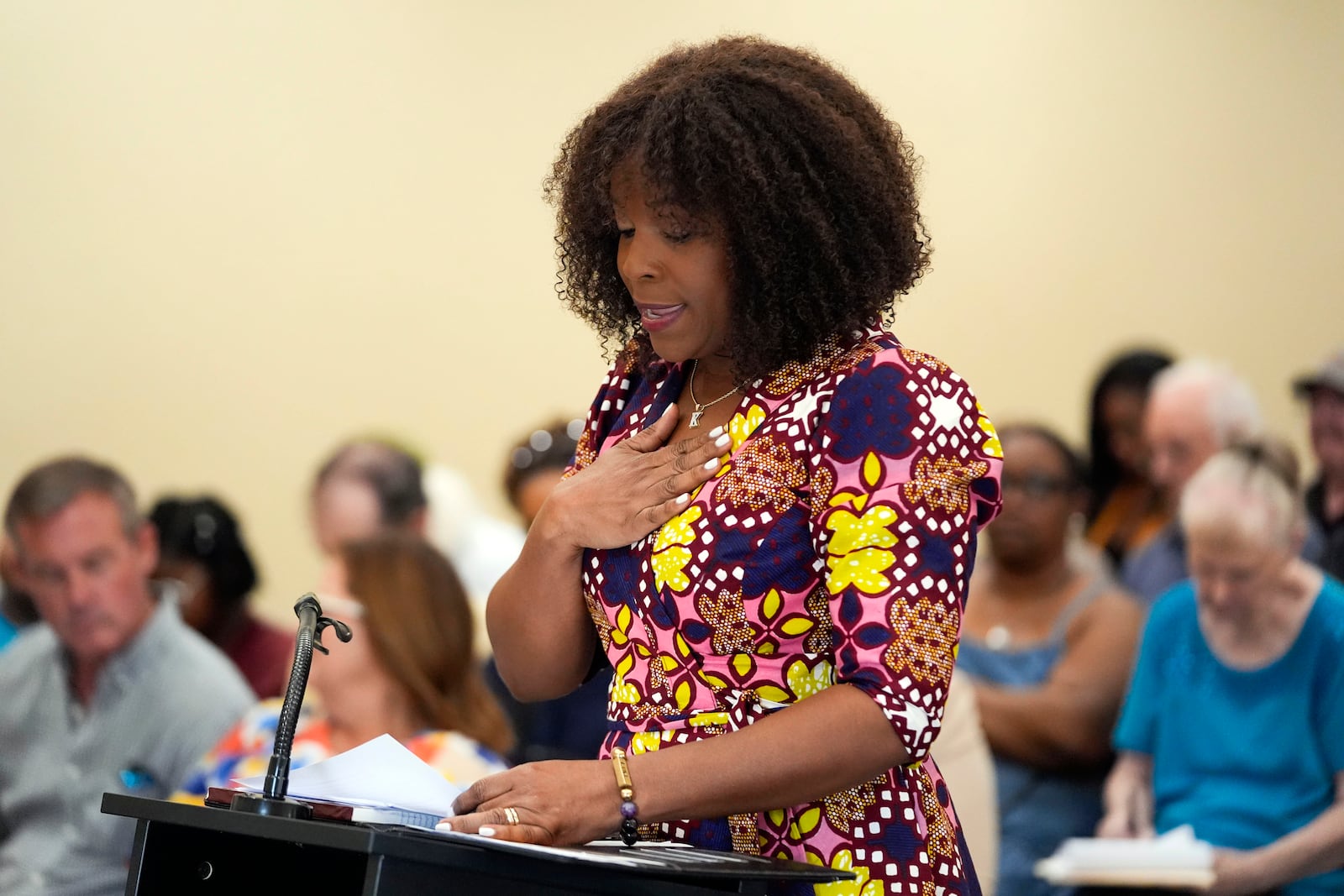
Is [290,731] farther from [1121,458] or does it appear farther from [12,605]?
[1121,458]

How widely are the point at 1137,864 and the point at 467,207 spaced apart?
324 cm

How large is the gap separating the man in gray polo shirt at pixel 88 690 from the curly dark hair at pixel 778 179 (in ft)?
6.94

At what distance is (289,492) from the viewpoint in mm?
5113

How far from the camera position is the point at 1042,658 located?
345 cm

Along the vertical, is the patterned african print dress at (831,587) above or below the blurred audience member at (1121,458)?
below

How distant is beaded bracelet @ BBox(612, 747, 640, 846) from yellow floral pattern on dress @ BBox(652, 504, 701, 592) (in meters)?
0.15

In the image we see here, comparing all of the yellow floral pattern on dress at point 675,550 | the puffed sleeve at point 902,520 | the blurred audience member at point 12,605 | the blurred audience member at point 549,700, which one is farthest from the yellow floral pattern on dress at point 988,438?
the blurred audience member at point 12,605

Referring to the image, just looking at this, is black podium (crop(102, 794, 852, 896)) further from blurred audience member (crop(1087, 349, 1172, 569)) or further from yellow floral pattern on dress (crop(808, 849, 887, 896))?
blurred audience member (crop(1087, 349, 1172, 569))

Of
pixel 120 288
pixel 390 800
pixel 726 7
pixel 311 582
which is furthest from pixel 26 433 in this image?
pixel 390 800

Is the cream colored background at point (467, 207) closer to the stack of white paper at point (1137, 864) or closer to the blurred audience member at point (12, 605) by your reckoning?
the blurred audience member at point (12, 605)

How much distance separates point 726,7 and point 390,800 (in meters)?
4.33

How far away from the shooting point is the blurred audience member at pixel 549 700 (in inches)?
128

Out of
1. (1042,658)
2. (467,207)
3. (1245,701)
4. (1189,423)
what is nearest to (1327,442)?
(1189,423)

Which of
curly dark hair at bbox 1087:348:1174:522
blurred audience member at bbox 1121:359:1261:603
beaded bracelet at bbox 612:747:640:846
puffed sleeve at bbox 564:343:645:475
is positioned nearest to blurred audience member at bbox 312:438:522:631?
curly dark hair at bbox 1087:348:1174:522
